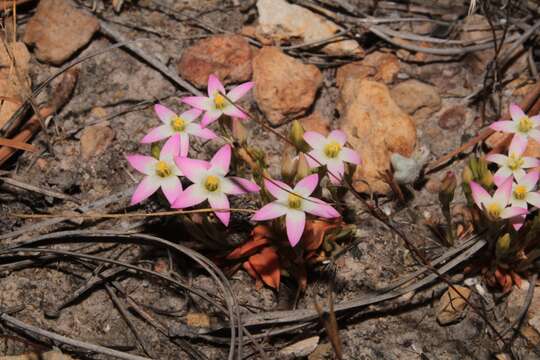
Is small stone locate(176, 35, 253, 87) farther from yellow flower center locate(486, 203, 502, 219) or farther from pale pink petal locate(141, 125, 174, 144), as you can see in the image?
yellow flower center locate(486, 203, 502, 219)

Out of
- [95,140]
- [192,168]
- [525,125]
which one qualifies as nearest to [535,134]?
[525,125]

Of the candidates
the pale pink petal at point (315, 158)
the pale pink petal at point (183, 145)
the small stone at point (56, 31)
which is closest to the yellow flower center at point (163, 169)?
the pale pink petal at point (183, 145)

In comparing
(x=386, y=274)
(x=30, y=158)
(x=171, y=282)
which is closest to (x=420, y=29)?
(x=386, y=274)

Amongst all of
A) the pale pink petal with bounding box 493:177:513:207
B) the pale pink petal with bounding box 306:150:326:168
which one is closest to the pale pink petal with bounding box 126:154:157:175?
the pale pink petal with bounding box 306:150:326:168

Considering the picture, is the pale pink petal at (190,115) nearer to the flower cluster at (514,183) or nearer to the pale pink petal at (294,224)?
the pale pink petal at (294,224)

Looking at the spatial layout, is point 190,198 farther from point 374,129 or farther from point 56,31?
point 56,31

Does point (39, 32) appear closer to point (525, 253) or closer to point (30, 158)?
point (30, 158)
